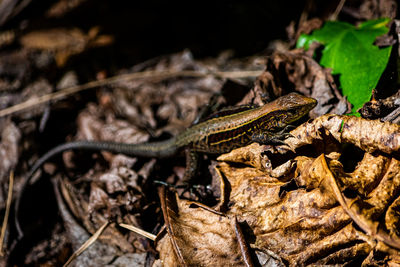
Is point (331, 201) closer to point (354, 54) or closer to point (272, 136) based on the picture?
point (272, 136)

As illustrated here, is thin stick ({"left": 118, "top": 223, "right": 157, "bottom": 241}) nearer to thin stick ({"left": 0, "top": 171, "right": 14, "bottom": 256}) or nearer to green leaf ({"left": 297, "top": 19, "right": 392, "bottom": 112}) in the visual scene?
thin stick ({"left": 0, "top": 171, "right": 14, "bottom": 256})

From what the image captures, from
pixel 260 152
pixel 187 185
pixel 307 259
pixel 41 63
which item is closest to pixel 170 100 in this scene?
pixel 187 185

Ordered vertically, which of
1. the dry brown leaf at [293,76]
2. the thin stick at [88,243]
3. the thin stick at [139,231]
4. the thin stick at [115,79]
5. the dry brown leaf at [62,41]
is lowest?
the thin stick at [88,243]

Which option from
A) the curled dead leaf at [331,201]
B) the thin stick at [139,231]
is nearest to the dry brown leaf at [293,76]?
the curled dead leaf at [331,201]

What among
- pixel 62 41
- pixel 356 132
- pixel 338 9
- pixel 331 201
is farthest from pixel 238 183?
pixel 62 41

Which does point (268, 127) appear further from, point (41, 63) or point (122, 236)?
point (41, 63)

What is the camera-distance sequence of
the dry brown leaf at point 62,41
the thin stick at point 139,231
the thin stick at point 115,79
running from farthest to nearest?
the dry brown leaf at point 62,41
the thin stick at point 115,79
the thin stick at point 139,231

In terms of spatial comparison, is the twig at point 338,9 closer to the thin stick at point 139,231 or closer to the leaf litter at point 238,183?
the leaf litter at point 238,183
